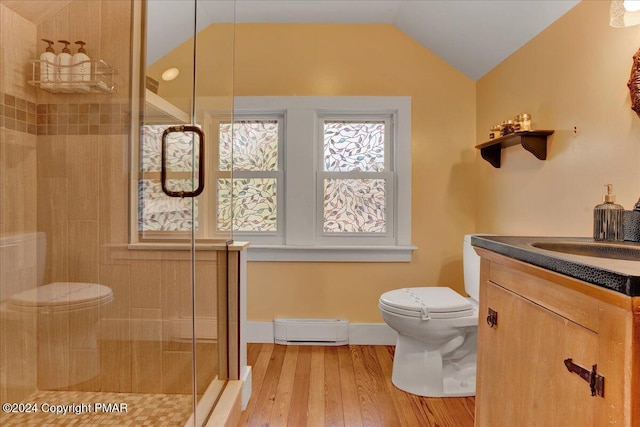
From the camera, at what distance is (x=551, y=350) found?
33.2 inches

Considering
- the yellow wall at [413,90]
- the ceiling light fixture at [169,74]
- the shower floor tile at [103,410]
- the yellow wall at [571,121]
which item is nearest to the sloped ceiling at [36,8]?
the ceiling light fixture at [169,74]

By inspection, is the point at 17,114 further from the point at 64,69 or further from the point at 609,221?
the point at 609,221

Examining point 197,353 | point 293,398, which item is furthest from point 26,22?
point 293,398

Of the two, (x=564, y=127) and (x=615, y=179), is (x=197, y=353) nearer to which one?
(x=615, y=179)

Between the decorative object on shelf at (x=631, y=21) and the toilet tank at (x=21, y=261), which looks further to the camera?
the toilet tank at (x=21, y=261)

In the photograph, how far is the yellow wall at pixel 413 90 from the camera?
2.57m

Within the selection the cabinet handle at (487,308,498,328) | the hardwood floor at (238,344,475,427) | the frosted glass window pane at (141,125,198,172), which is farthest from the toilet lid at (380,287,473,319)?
the frosted glass window pane at (141,125,198,172)

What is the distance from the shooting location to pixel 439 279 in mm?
2594

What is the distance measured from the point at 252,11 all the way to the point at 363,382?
2380mm

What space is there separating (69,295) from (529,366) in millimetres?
1846

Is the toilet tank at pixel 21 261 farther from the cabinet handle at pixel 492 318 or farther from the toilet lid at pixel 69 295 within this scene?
the cabinet handle at pixel 492 318

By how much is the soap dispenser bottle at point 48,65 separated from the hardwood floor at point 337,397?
176 centimetres

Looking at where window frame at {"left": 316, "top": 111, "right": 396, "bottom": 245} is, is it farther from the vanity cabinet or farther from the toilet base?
the vanity cabinet

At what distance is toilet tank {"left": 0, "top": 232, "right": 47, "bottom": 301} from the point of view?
1.53 m
